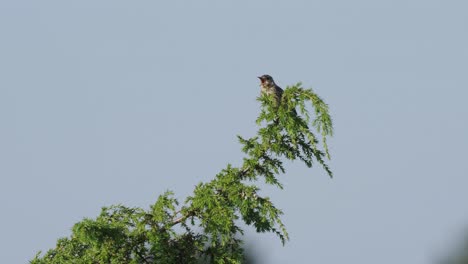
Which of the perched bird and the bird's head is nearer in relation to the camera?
the perched bird

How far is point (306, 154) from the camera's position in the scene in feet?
32.9

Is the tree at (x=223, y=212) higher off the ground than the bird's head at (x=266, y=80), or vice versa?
the bird's head at (x=266, y=80)

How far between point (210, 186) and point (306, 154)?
2.57 feet

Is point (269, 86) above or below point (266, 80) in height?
below

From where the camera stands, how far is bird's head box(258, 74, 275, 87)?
12359mm

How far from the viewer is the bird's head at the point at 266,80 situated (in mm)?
12359

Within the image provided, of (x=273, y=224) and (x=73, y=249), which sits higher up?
(x=73, y=249)

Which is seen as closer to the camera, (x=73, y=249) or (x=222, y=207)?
(x=222, y=207)

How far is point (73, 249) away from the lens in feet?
34.4

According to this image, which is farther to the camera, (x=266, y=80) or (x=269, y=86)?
(x=266, y=80)

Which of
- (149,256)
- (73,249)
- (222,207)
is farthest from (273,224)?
(73,249)

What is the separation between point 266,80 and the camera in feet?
42.0

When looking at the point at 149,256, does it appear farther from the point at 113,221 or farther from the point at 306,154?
the point at 306,154

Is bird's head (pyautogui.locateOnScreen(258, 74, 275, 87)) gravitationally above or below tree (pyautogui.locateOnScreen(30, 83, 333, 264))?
above
